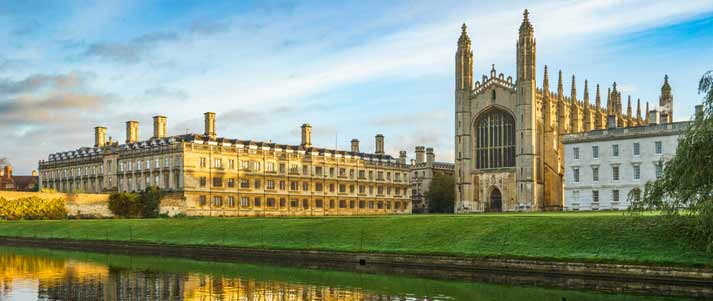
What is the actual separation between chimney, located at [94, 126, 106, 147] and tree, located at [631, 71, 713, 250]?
72.5m

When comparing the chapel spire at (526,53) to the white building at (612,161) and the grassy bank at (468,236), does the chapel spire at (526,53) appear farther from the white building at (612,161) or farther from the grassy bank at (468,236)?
the grassy bank at (468,236)

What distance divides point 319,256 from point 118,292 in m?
12.1

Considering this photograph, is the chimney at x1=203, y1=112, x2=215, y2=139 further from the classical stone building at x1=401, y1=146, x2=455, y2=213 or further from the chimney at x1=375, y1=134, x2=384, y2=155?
the classical stone building at x1=401, y1=146, x2=455, y2=213

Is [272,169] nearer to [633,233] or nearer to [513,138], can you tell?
[513,138]

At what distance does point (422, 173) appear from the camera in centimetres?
10200

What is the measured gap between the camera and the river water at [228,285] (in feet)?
66.0

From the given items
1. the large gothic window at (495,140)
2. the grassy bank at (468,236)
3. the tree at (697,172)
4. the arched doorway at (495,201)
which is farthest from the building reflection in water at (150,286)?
the large gothic window at (495,140)

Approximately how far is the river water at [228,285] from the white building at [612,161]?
4223 centimetres

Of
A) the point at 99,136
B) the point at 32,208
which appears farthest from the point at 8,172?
the point at 32,208

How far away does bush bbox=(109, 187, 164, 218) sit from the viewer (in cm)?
6384

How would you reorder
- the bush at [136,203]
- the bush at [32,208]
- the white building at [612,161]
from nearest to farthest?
the bush at [32,208], the white building at [612,161], the bush at [136,203]

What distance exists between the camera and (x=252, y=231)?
126 ft

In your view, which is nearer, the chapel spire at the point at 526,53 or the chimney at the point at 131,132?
the chapel spire at the point at 526,53

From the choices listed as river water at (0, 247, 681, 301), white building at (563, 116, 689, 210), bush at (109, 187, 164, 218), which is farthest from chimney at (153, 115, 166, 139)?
river water at (0, 247, 681, 301)
